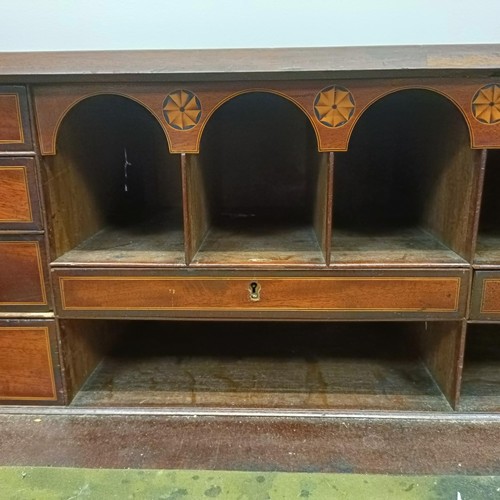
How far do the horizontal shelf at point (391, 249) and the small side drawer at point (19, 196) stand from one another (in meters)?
0.83

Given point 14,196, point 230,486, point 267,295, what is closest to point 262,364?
point 267,295

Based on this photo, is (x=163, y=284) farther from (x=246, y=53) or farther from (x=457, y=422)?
(x=457, y=422)

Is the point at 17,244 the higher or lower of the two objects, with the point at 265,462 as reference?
higher

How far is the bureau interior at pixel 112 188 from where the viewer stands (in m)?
1.41

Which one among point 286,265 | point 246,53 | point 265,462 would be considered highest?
point 246,53

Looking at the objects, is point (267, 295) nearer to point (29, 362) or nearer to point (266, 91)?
point (266, 91)

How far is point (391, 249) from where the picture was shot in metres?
1.46

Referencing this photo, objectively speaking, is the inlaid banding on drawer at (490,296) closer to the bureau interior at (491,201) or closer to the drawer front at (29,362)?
the bureau interior at (491,201)

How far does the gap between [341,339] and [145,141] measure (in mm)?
1084

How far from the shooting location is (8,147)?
1.30 m

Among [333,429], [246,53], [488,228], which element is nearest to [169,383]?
[333,429]

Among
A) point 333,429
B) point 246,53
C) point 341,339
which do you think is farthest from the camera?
point 341,339

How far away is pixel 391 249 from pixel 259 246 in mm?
395

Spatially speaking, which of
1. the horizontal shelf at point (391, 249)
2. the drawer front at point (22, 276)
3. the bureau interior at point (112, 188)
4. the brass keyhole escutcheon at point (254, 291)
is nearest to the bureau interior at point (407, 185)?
the horizontal shelf at point (391, 249)
